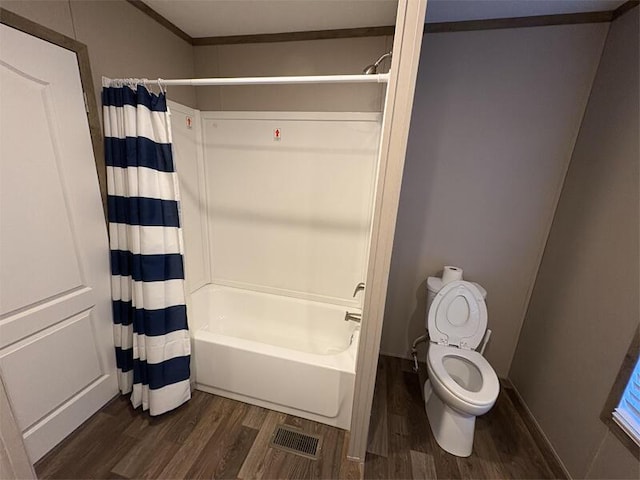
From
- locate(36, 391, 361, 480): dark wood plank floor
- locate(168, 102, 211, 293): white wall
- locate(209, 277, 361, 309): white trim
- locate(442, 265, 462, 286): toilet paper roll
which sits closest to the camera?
locate(36, 391, 361, 480): dark wood plank floor

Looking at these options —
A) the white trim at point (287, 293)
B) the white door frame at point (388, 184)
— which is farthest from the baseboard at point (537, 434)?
the white trim at point (287, 293)

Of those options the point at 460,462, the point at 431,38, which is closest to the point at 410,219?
the point at 431,38

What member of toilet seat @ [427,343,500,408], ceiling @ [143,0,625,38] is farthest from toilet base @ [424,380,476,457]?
ceiling @ [143,0,625,38]

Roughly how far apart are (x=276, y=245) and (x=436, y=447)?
1.66 m

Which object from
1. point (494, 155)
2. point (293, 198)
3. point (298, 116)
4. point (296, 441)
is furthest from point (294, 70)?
point (296, 441)

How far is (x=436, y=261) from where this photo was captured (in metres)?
1.96

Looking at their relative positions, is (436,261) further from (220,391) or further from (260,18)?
(260,18)

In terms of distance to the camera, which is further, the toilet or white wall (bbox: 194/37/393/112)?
white wall (bbox: 194/37/393/112)

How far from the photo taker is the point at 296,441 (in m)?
1.51

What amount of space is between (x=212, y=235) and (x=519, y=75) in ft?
7.85

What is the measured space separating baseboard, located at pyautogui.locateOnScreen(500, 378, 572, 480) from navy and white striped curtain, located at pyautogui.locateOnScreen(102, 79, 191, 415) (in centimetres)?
211

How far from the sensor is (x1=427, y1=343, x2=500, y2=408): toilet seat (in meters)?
1.36

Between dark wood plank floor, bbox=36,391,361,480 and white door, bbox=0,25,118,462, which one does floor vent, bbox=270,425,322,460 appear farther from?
white door, bbox=0,25,118,462

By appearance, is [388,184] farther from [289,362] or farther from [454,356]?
[454,356]
